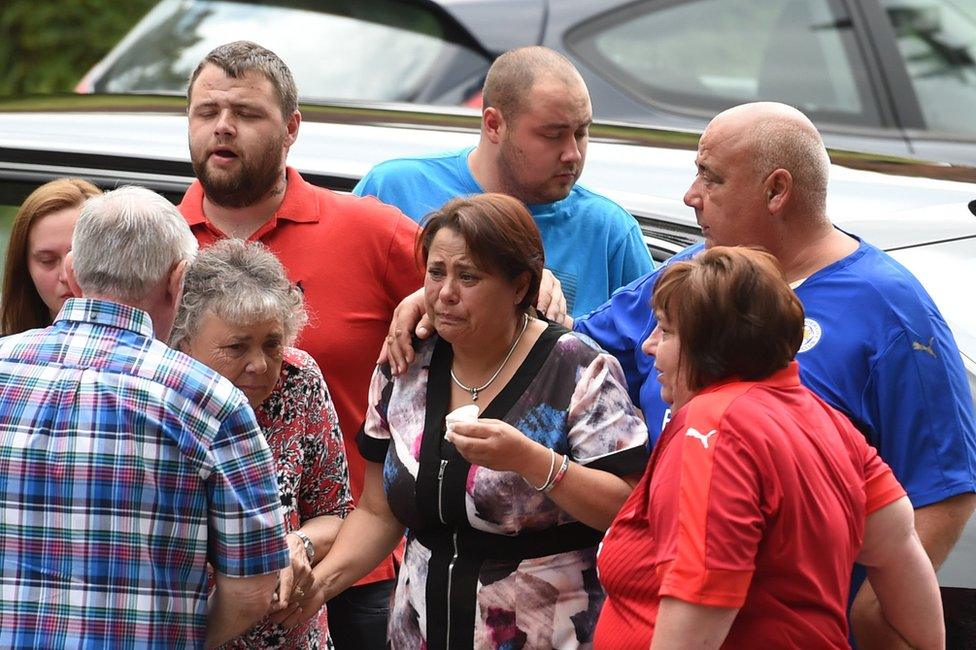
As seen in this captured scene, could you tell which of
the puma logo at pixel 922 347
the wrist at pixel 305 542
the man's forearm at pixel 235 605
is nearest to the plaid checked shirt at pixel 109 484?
the man's forearm at pixel 235 605

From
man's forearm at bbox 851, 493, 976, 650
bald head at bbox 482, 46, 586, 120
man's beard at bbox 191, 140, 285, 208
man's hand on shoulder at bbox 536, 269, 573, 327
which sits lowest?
man's forearm at bbox 851, 493, 976, 650

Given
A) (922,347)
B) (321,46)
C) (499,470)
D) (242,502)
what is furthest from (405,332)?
(321,46)

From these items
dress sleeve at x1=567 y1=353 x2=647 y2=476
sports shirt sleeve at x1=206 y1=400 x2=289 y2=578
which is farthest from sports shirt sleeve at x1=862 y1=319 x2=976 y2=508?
sports shirt sleeve at x1=206 y1=400 x2=289 y2=578

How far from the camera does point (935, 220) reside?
3.87 m

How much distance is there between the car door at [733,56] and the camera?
6.80m

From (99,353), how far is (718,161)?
135 cm

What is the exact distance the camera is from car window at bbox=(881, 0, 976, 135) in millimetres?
7125

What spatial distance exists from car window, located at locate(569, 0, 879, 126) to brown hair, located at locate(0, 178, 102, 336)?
3578 millimetres

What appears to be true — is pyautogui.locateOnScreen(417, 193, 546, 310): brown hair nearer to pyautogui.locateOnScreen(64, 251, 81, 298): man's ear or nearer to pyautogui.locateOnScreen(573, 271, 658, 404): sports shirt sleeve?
pyautogui.locateOnScreen(573, 271, 658, 404): sports shirt sleeve

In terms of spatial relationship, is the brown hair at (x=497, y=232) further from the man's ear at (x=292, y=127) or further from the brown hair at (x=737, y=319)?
the man's ear at (x=292, y=127)

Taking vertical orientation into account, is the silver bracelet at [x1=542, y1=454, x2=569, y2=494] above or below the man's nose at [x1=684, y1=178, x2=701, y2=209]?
below

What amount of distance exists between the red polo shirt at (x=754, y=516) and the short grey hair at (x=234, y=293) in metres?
0.84

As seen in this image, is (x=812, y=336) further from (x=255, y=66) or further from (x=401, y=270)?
(x=255, y=66)

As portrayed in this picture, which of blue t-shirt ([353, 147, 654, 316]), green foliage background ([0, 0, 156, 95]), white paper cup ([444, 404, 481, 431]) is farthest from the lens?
green foliage background ([0, 0, 156, 95])
